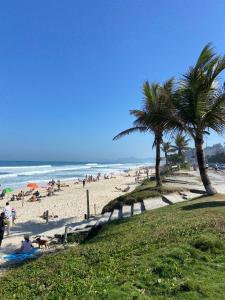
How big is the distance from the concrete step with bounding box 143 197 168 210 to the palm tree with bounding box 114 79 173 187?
3.20m

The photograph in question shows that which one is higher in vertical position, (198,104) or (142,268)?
(198,104)

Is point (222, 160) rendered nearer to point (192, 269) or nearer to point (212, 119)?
point (212, 119)

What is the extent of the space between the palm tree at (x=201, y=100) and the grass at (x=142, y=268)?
4837mm

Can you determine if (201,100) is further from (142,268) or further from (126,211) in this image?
(142,268)

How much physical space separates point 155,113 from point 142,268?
8839mm

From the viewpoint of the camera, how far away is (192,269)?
639cm

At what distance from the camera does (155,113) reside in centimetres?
1465

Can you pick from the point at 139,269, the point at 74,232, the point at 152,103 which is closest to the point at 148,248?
the point at 139,269

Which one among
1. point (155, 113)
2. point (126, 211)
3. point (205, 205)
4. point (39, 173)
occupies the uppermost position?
point (155, 113)

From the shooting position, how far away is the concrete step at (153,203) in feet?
52.4

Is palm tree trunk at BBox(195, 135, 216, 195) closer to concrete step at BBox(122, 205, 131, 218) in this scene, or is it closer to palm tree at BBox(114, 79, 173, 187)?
palm tree at BBox(114, 79, 173, 187)

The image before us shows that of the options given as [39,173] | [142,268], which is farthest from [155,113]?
[39,173]

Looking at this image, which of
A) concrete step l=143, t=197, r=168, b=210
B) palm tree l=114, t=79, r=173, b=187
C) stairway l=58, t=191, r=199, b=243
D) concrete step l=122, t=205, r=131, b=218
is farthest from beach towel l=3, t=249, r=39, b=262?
palm tree l=114, t=79, r=173, b=187

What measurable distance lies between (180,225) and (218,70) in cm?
681
